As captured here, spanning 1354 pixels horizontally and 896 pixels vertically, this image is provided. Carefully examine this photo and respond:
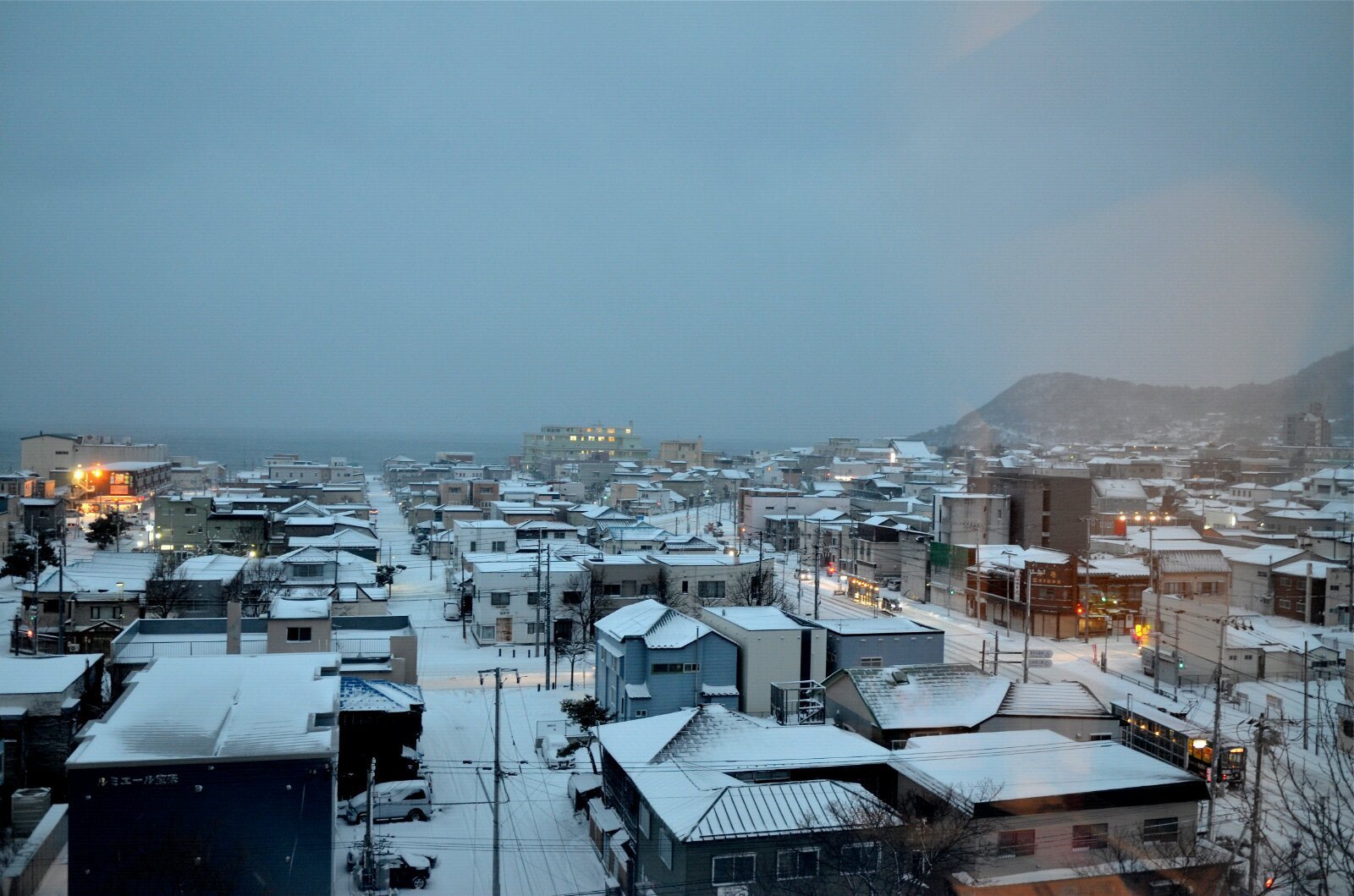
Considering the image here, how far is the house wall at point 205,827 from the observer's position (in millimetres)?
6543

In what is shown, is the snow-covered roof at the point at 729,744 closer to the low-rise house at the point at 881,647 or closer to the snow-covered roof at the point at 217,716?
the snow-covered roof at the point at 217,716

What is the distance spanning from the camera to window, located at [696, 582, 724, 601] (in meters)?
17.7

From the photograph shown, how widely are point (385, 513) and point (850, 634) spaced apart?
109 ft

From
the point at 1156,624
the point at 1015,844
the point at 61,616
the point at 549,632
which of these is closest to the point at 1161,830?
the point at 1015,844

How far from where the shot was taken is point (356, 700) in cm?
980

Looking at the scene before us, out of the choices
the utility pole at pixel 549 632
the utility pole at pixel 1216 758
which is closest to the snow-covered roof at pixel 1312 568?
the utility pole at pixel 1216 758

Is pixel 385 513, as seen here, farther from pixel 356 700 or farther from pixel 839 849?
pixel 839 849

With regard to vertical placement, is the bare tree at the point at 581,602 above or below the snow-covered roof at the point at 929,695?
below

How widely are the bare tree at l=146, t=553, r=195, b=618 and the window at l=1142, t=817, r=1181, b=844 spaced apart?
1377 cm

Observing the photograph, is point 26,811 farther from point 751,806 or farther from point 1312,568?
point 1312,568

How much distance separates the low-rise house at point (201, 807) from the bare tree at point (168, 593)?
8975 mm

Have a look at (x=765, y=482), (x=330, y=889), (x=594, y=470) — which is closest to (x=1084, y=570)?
(x=330, y=889)

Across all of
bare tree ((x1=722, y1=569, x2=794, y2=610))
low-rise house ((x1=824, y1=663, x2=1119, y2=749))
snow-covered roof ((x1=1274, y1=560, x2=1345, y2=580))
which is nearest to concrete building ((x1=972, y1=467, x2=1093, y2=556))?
snow-covered roof ((x1=1274, y1=560, x2=1345, y2=580))

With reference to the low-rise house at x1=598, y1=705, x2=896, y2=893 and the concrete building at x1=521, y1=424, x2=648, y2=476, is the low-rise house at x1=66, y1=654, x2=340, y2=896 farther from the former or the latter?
the concrete building at x1=521, y1=424, x2=648, y2=476
